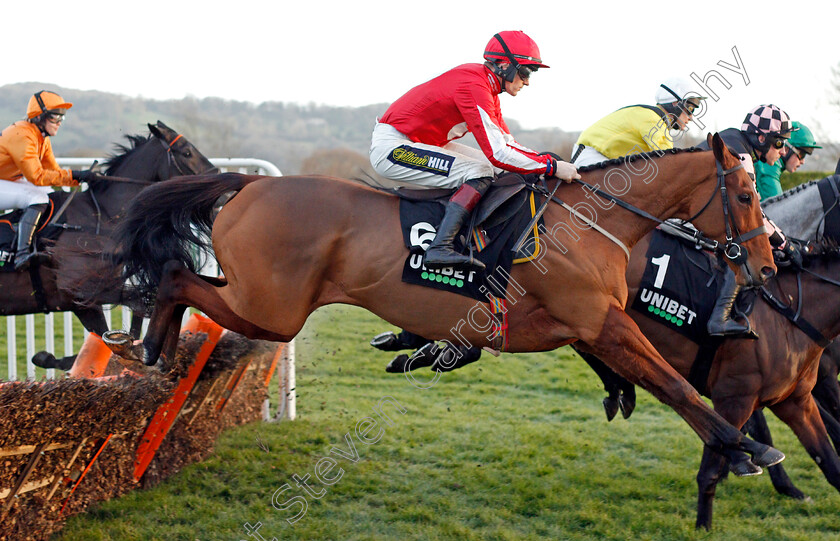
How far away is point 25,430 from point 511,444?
353cm

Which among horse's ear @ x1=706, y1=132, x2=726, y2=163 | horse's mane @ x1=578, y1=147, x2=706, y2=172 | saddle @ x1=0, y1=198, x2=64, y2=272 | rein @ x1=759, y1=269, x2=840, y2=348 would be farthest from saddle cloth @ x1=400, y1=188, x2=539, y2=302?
saddle @ x1=0, y1=198, x2=64, y2=272

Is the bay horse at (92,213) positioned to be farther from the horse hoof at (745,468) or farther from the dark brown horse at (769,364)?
the horse hoof at (745,468)

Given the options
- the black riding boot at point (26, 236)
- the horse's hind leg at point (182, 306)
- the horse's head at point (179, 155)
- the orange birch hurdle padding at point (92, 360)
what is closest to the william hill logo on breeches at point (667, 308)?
the horse's hind leg at point (182, 306)

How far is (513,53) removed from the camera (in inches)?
147

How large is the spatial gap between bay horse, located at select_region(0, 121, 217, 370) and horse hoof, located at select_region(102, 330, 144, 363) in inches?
71.1

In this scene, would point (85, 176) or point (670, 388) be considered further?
point (85, 176)

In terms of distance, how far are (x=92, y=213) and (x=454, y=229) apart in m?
3.84

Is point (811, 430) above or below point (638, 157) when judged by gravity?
below

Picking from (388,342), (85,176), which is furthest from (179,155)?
(388,342)

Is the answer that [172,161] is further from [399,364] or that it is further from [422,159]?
[422,159]

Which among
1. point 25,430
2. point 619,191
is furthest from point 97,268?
point 619,191

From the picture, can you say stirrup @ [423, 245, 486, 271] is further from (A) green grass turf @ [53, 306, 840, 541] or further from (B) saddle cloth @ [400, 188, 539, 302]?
(A) green grass turf @ [53, 306, 840, 541]

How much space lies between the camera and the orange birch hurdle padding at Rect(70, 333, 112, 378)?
14.4 ft

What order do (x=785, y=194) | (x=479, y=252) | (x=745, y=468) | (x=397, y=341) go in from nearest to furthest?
(x=745, y=468) → (x=479, y=252) → (x=397, y=341) → (x=785, y=194)
